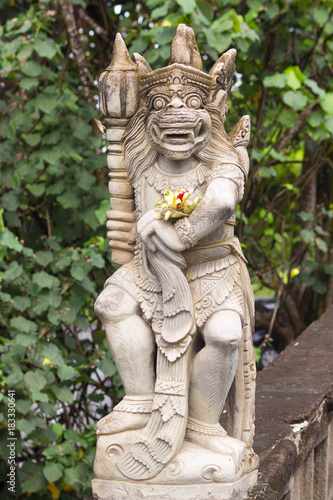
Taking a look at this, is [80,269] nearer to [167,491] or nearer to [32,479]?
[32,479]

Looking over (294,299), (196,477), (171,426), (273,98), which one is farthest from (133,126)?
(294,299)

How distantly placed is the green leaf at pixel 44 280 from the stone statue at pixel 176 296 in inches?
46.7

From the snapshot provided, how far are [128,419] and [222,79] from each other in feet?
4.10

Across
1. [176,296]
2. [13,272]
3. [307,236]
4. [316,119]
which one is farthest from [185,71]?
[307,236]

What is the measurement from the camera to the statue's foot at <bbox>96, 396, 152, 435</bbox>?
2.52m

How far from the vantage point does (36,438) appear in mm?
3852

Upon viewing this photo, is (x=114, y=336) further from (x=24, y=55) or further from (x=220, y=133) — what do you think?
(x=24, y=55)

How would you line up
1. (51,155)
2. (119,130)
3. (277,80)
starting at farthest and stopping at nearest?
(277,80) → (51,155) → (119,130)

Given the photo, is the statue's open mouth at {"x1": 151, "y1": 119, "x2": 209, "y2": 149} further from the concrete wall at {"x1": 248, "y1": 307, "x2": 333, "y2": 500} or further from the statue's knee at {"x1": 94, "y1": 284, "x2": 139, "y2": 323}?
the concrete wall at {"x1": 248, "y1": 307, "x2": 333, "y2": 500}

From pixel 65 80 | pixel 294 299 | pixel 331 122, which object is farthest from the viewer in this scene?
pixel 294 299

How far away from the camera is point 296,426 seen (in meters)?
3.44

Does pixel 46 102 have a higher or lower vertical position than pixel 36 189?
higher

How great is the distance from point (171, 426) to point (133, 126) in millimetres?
1070

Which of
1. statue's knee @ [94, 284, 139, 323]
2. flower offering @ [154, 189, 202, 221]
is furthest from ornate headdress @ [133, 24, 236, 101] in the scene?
statue's knee @ [94, 284, 139, 323]
